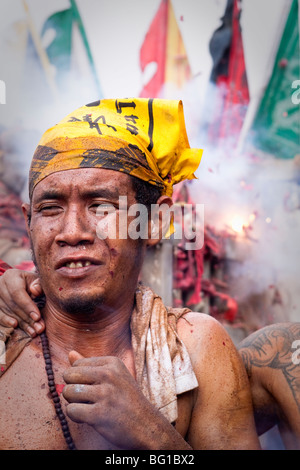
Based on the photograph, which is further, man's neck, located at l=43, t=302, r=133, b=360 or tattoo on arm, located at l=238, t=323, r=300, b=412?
tattoo on arm, located at l=238, t=323, r=300, b=412

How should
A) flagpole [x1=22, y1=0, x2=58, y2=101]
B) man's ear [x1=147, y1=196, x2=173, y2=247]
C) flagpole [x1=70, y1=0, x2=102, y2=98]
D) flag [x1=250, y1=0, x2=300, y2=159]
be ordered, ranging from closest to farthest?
man's ear [x1=147, y1=196, x2=173, y2=247]
flagpole [x1=22, y1=0, x2=58, y2=101]
flagpole [x1=70, y1=0, x2=102, y2=98]
flag [x1=250, y1=0, x2=300, y2=159]

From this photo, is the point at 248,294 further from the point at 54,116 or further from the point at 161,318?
the point at 161,318

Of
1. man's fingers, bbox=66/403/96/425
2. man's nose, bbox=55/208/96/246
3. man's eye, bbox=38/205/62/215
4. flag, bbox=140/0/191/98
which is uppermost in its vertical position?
flag, bbox=140/0/191/98

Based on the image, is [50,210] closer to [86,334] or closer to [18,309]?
[18,309]

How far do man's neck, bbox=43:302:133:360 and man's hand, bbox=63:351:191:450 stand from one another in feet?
1.59

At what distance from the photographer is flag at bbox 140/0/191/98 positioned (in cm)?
683

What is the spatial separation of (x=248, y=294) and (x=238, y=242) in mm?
873

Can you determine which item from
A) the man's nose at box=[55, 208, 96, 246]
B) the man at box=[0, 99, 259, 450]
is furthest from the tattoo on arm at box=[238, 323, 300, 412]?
the man's nose at box=[55, 208, 96, 246]

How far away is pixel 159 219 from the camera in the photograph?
2.59 meters

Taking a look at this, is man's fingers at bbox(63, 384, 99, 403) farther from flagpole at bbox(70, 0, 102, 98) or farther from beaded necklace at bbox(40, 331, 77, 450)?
flagpole at bbox(70, 0, 102, 98)

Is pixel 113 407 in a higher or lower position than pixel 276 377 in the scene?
higher

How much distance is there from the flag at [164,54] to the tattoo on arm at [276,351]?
16.6 feet

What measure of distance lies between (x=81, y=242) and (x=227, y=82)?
551cm

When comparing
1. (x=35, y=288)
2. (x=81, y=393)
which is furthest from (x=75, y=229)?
(x=81, y=393)
